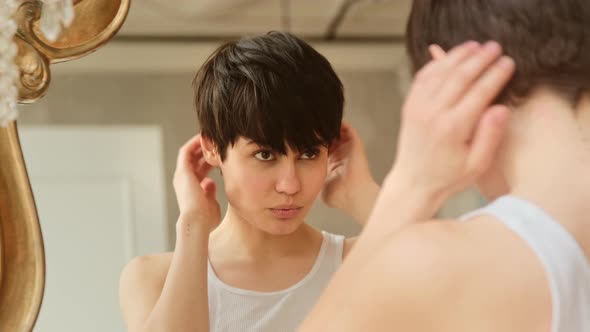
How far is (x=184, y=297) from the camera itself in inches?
21.9

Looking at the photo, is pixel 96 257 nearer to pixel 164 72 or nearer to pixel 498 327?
pixel 164 72

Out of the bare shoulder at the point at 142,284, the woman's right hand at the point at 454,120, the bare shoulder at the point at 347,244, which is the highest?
the woman's right hand at the point at 454,120

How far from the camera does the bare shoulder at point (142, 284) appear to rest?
601 mm

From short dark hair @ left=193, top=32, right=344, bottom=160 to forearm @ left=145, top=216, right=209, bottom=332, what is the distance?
0.09 m

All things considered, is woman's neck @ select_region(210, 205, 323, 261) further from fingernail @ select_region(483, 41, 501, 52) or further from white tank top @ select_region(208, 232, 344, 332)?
fingernail @ select_region(483, 41, 501, 52)

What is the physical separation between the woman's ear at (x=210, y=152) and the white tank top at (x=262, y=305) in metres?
0.09

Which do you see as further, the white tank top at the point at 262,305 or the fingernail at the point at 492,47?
the white tank top at the point at 262,305

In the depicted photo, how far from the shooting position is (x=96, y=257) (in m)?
0.68

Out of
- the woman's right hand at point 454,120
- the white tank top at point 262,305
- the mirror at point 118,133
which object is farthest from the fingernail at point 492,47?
the white tank top at point 262,305

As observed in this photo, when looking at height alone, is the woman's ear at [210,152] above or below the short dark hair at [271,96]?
below

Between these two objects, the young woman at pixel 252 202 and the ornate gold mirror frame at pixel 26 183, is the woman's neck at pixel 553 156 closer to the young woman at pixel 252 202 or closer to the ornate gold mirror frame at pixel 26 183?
the young woman at pixel 252 202

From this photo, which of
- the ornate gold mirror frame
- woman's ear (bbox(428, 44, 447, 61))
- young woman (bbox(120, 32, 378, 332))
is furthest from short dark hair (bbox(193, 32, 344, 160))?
woman's ear (bbox(428, 44, 447, 61))

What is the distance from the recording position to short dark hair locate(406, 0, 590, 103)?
0.34 m

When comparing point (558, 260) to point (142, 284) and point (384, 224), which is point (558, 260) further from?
point (142, 284)
